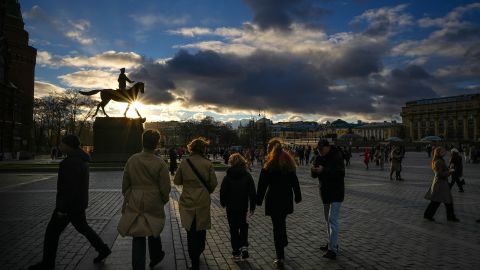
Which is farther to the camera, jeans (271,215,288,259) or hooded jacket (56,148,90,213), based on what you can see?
jeans (271,215,288,259)

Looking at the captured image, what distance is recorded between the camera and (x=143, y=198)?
16.2 feet

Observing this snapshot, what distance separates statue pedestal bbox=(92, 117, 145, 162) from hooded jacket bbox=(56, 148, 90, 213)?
2793cm

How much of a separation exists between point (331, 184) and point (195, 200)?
7.79 ft

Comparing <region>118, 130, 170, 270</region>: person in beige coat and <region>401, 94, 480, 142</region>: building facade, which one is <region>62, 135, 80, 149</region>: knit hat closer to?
<region>118, 130, 170, 270</region>: person in beige coat

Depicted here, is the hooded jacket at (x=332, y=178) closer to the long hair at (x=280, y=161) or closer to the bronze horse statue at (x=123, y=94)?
the long hair at (x=280, y=161)

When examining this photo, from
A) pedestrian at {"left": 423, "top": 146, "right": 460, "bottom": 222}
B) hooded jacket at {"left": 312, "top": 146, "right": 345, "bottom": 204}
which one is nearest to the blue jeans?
hooded jacket at {"left": 312, "top": 146, "right": 345, "bottom": 204}

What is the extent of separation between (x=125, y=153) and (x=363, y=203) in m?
24.6

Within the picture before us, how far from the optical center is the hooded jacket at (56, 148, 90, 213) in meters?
5.55

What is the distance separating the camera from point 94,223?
8906 millimetres

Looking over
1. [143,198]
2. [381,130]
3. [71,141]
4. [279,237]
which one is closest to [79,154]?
[71,141]

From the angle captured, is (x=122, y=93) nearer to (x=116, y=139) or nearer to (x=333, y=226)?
(x=116, y=139)

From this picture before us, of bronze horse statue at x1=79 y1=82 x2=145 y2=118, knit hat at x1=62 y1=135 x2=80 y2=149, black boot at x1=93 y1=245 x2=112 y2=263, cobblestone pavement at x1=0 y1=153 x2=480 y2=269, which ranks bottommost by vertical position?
cobblestone pavement at x1=0 y1=153 x2=480 y2=269

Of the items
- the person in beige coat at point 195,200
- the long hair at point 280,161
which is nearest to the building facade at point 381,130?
the long hair at point 280,161

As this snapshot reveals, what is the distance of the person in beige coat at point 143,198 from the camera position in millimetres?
4887
